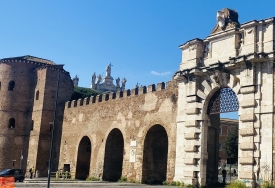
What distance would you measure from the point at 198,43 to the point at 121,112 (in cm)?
815

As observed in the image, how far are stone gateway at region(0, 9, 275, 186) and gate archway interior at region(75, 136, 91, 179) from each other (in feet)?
0.24

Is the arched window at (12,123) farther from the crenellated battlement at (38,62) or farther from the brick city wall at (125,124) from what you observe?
the brick city wall at (125,124)

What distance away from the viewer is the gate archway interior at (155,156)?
22.1 meters

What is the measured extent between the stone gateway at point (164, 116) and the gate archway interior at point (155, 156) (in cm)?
6

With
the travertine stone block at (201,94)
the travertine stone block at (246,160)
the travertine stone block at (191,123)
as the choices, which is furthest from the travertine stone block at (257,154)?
the travertine stone block at (201,94)

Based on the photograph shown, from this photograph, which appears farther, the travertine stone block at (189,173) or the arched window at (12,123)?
the arched window at (12,123)

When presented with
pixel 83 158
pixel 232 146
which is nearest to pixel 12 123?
pixel 83 158

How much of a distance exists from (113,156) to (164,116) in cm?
633

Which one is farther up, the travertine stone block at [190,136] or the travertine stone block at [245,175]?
the travertine stone block at [190,136]

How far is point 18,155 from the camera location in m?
32.9

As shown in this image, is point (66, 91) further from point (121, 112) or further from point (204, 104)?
point (204, 104)

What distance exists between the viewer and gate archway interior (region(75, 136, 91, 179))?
28.7 meters

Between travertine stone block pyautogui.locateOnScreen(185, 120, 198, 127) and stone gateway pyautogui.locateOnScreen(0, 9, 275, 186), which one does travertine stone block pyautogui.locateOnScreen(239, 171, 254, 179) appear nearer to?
stone gateway pyautogui.locateOnScreen(0, 9, 275, 186)

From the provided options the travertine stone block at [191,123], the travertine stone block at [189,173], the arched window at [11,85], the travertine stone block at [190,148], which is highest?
the arched window at [11,85]
